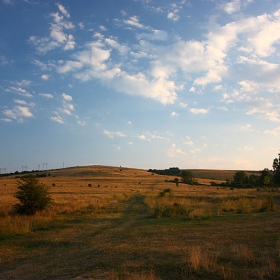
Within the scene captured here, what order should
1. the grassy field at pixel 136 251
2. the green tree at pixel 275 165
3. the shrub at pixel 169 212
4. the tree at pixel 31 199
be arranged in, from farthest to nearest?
1. the green tree at pixel 275 165
2. the tree at pixel 31 199
3. the shrub at pixel 169 212
4. the grassy field at pixel 136 251

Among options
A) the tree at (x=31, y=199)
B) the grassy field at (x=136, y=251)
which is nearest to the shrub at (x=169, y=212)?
the grassy field at (x=136, y=251)

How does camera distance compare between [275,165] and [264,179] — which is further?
[264,179]

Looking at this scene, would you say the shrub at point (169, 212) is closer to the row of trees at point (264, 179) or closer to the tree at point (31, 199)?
the tree at point (31, 199)

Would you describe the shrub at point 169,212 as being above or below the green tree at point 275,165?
below

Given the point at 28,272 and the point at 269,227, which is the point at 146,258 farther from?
the point at 269,227

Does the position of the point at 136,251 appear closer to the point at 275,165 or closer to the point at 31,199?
the point at 31,199

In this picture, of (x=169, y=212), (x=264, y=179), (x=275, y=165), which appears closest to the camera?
(x=169, y=212)

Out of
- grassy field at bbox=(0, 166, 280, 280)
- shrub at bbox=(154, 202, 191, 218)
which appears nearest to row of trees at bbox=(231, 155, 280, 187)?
shrub at bbox=(154, 202, 191, 218)

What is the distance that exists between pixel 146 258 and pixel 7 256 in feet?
17.5

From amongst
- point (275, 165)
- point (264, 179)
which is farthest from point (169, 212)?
point (264, 179)

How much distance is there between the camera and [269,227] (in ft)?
48.7

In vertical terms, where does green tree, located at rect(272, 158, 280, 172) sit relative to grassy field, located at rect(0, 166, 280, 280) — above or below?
above

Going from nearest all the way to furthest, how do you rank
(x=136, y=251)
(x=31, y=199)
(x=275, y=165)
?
1. (x=136, y=251)
2. (x=31, y=199)
3. (x=275, y=165)

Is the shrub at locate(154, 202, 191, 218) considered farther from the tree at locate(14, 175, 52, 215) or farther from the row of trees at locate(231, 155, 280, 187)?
the row of trees at locate(231, 155, 280, 187)
